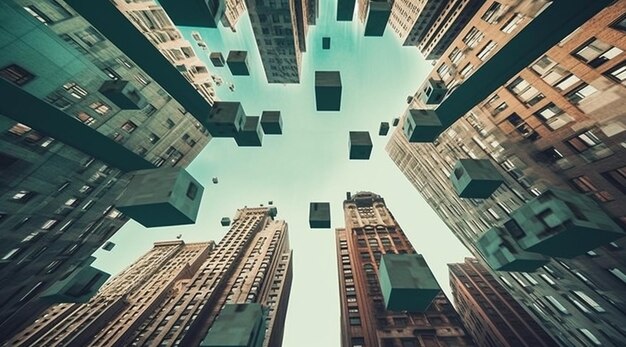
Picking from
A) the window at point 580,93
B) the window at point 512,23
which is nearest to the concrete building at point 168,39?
the window at point 512,23

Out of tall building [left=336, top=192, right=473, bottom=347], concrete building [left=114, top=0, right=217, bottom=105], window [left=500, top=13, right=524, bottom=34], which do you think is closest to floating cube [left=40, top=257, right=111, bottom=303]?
concrete building [left=114, top=0, right=217, bottom=105]

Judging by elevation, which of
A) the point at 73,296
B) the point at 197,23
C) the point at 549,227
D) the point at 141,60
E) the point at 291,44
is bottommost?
the point at 73,296

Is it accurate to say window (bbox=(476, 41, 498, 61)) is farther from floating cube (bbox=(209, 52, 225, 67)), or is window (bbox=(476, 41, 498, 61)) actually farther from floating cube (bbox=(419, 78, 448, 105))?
floating cube (bbox=(209, 52, 225, 67))

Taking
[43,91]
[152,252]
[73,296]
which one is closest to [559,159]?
[73,296]

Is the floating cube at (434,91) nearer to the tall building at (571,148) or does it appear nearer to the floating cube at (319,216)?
the floating cube at (319,216)

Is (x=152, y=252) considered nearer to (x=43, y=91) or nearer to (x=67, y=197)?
(x=67, y=197)

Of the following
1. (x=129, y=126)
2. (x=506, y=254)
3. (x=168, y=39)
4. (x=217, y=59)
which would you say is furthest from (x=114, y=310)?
(x=506, y=254)
